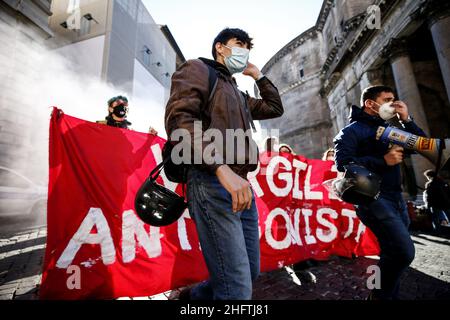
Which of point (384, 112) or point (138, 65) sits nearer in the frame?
point (384, 112)

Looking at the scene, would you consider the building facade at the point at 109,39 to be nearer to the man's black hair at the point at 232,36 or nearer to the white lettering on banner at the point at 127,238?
the white lettering on banner at the point at 127,238

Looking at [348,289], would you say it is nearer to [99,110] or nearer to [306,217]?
[306,217]

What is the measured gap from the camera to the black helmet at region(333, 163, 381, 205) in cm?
209

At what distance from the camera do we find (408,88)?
1202 centimetres

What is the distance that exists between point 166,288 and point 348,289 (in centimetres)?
232

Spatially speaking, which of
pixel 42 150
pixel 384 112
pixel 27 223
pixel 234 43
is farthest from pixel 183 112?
pixel 42 150

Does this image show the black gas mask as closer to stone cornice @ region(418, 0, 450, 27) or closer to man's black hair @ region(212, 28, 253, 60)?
man's black hair @ region(212, 28, 253, 60)

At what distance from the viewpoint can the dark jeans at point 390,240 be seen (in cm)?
218

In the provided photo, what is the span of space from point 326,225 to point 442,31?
1040cm

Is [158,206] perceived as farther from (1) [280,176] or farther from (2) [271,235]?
(1) [280,176]

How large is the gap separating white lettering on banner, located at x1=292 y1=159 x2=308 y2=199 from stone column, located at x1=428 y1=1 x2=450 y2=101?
8917mm

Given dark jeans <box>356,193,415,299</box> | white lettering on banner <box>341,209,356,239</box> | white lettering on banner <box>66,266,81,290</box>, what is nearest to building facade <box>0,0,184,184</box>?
white lettering on banner <box>66,266,81,290</box>
